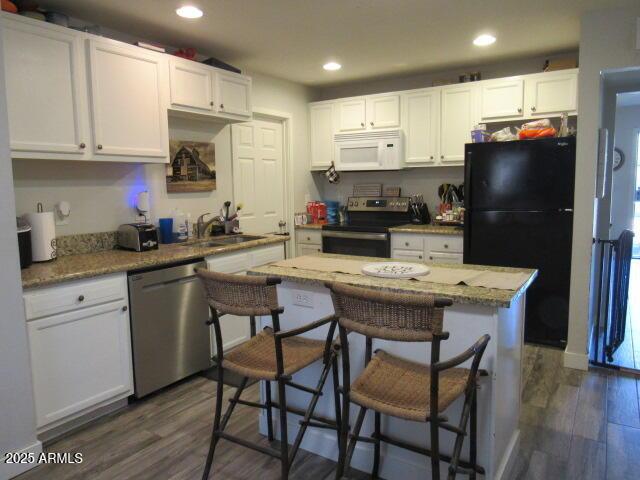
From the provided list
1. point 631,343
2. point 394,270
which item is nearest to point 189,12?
point 394,270

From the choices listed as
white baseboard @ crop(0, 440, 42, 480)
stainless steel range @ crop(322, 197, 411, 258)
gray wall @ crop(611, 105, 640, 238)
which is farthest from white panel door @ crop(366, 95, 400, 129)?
gray wall @ crop(611, 105, 640, 238)

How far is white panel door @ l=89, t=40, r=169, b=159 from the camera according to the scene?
279cm

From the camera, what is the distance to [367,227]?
450cm

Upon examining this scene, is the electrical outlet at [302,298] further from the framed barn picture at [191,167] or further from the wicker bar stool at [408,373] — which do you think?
the framed barn picture at [191,167]

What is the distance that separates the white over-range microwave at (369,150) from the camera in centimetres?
461

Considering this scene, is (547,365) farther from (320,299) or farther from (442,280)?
(320,299)

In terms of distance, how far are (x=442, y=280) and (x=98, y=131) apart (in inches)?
87.0

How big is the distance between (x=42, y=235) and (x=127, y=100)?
995mm

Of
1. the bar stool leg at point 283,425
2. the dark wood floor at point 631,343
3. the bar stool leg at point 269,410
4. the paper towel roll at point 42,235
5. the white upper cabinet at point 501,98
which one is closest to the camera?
the bar stool leg at point 283,425

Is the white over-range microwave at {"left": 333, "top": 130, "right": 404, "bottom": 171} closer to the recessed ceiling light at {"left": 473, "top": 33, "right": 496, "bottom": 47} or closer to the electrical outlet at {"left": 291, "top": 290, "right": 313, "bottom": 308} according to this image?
the recessed ceiling light at {"left": 473, "top": 33, "right": 496, "bottom": 47}

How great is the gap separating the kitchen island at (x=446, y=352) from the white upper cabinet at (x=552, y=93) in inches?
93.7

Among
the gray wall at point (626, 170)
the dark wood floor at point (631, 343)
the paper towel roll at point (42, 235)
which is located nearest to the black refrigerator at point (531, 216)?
the dark wood floor at point (631, 343)

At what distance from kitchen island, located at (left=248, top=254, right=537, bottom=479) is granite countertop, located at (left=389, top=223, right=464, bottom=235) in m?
1.89

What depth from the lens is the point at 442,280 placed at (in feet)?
6.41
